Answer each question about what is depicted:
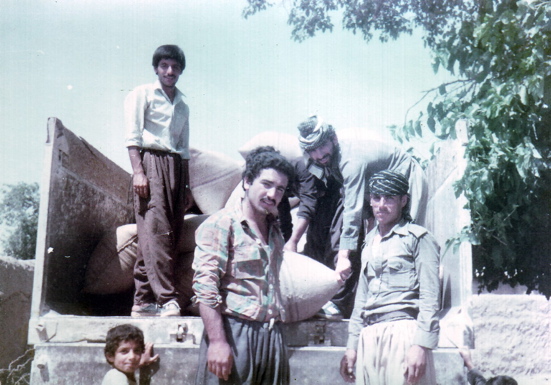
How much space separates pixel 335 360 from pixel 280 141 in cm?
170

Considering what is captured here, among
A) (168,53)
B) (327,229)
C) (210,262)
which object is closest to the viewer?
(210,262)

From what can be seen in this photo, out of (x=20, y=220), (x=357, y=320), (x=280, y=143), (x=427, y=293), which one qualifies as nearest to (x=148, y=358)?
(x=357, y=320)

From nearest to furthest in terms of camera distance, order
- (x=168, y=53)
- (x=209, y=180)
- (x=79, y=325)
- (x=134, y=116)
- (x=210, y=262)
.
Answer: (x=210, y=262), (x=79, y=325), (x=134, y=116), (x=168, y=53), (x=209, y=180)

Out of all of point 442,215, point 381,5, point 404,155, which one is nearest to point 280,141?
point 404,155

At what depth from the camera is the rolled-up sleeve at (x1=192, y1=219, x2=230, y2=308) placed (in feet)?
5.65

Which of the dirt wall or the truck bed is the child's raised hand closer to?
the truck bed

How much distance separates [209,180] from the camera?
11.1 feet

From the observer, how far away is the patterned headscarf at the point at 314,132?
284cm

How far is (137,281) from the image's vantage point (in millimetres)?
2557

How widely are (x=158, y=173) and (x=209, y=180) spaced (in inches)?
30.3

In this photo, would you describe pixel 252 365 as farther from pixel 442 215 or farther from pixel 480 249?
pixel 480 249

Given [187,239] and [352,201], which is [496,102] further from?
[187,239]

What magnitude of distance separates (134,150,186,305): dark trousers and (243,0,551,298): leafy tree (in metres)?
0.85

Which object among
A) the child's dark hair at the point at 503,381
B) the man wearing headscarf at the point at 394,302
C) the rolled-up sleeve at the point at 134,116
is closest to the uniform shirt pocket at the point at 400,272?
the man wearing headscarf at the point at 394,302
